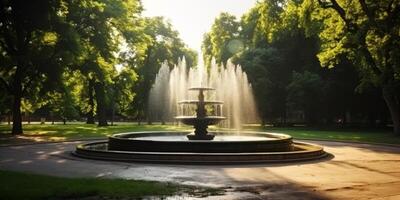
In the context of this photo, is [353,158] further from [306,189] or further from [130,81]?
[130,81]

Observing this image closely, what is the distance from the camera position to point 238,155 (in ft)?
58.9

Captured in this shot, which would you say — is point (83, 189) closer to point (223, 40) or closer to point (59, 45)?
point (59, 45)

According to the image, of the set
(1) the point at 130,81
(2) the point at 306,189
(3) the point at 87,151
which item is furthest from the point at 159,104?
(2) the point at 306,189

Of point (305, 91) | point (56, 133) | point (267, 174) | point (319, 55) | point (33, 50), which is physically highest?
point (33, 50)

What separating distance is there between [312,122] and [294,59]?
883 cm

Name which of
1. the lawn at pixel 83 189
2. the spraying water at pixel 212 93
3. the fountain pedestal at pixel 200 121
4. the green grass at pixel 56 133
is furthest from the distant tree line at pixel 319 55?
the lawn at pixel 83 189

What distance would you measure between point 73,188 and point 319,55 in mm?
32649

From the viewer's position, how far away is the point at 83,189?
36.7 ft

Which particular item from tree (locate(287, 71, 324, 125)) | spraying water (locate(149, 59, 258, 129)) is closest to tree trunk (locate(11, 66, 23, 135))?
spraying water (locate(149, 59, 258, 129))

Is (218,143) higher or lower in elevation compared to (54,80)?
lower

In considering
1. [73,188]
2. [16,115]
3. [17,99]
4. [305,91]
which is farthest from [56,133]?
[73,188]

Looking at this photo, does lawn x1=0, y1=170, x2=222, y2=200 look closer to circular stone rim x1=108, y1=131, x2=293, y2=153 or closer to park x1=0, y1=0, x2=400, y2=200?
park x1=0, y1=0, x2=400, y2=200

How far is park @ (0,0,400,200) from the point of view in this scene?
1314cm

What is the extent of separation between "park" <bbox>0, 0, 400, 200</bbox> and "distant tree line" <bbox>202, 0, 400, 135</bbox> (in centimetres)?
16
